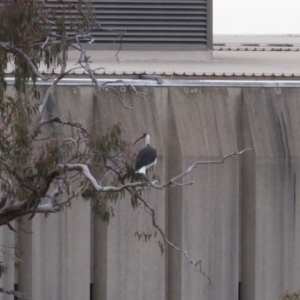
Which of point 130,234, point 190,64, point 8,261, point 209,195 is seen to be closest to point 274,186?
point 209,195

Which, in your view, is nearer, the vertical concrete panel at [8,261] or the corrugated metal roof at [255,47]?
the vertical concrete panel at [8,261]

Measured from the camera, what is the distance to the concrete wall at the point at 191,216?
1120cm

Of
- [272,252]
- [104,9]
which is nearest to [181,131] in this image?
[272,252]

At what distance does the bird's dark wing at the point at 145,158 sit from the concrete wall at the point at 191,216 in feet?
6.76

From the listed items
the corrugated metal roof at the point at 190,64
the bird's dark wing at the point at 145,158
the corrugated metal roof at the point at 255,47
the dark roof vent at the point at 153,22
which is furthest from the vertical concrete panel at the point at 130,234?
the corrugated metal roof at the point at 255,47

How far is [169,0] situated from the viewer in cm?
1366

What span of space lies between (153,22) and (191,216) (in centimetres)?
366

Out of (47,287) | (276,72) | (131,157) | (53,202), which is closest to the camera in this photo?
(53,202)

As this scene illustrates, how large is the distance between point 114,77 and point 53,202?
412 cm

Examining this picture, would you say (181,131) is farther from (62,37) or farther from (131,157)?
(62,37)

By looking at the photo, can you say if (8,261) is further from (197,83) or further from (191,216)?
(197,83)

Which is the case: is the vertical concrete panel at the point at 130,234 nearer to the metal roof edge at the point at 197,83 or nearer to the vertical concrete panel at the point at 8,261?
the metal roof edge at the point at 197,83

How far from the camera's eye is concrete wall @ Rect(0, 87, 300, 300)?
1120cm

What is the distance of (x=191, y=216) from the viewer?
11.3 metres
